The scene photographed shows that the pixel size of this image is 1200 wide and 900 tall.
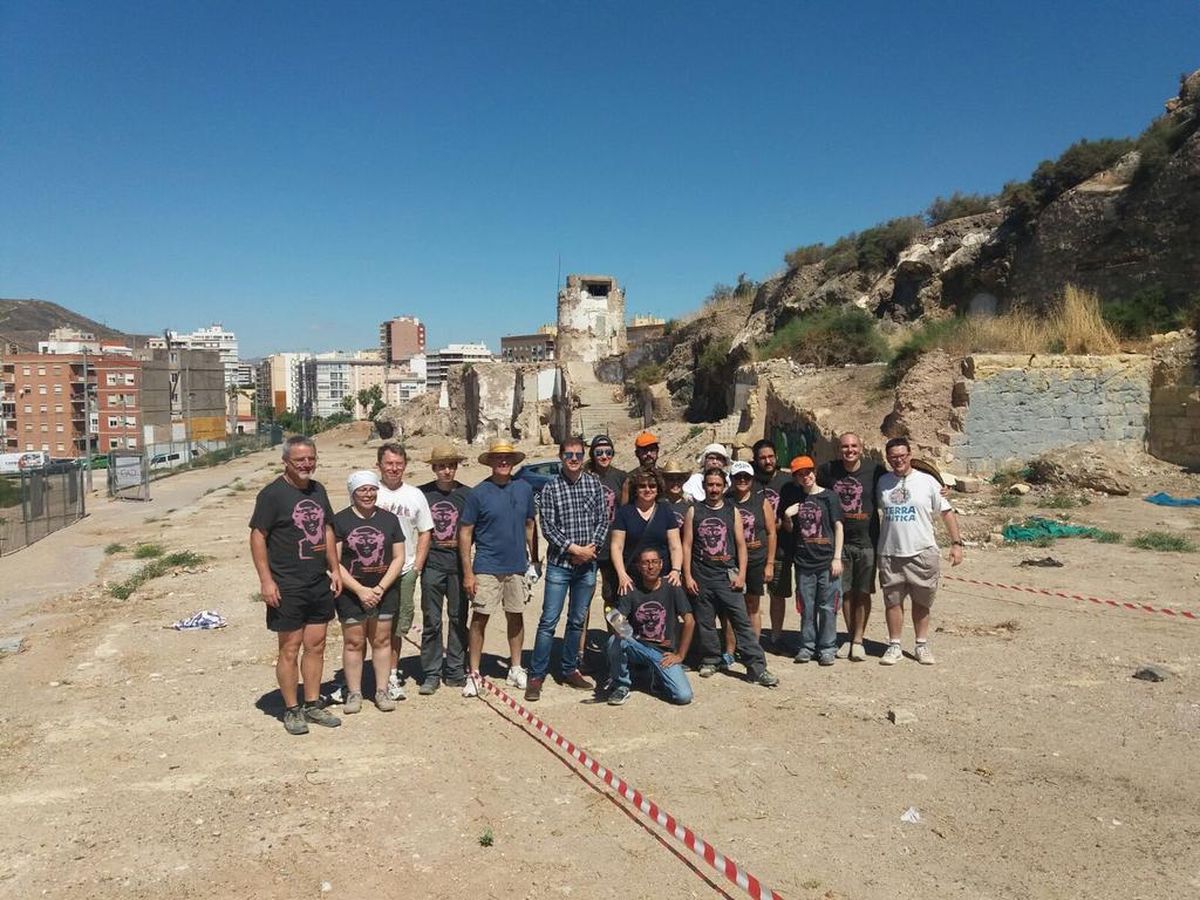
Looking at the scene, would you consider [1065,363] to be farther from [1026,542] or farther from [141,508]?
[141,508]

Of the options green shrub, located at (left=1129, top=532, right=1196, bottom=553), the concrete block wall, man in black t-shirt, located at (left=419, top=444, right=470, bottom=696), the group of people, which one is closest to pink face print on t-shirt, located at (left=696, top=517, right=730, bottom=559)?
the group of people

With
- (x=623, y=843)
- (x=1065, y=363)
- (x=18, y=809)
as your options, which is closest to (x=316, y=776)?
(x=18, y=809)

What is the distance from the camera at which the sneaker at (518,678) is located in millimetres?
5941

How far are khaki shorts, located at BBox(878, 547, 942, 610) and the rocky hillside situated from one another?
40.3ft

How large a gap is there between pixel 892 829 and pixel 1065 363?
1285 cm

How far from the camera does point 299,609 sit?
195 inches

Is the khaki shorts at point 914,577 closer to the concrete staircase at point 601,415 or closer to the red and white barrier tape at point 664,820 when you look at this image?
the red and white barrier tape at point 664,820

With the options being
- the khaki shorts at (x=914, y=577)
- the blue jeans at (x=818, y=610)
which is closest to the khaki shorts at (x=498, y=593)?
the blue jeans at (x=818, y=610)

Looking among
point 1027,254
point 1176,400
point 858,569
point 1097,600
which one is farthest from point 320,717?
point 1027,254

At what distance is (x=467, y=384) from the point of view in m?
48.5

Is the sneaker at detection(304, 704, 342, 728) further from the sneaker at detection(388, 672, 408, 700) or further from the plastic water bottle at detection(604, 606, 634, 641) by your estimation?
the plastic water bottle at detection(604, 606, 634, 641)

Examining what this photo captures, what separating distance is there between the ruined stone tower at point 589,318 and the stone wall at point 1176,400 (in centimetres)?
3532

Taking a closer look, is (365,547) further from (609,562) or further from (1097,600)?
(1097,600)

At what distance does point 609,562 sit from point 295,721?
2361mm
